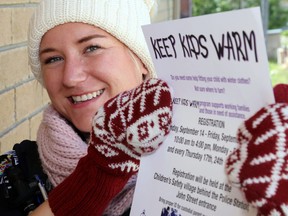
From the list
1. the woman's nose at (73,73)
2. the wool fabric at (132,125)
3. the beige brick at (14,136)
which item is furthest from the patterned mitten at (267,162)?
the beige brick at (14,136)

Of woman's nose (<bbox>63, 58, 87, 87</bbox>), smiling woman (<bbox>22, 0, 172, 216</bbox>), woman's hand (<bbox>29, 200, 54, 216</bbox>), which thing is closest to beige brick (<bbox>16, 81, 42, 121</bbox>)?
smiling woman (<bbox>22, 0, 172, 216</bbox>)

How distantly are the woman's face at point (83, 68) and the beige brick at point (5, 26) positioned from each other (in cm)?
42

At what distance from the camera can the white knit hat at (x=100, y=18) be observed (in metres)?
1.29

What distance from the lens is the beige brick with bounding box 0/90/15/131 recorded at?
173 centimetres

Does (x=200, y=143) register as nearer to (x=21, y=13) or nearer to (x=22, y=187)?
(x=22, y=187)

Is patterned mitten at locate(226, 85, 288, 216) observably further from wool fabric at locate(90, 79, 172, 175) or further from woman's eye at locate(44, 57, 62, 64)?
woman's eye at locate(44, 57, 62, 64)

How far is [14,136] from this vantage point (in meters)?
1.85

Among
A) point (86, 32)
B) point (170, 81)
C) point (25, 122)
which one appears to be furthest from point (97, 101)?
point (25, 122)

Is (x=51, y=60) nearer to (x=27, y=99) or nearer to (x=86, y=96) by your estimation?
(x=86, y=96)

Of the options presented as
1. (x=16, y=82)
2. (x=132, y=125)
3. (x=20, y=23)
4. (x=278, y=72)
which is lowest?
(x=278, y=72)

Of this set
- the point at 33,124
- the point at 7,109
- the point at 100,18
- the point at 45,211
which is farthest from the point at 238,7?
the point at 45,211

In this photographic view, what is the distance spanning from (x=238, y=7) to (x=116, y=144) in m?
5.82

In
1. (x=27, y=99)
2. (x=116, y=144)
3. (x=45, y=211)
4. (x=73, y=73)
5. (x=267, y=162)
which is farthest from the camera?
(x=27, y=99)

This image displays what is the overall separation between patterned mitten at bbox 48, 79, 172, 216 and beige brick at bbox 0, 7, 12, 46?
2.75 feet
